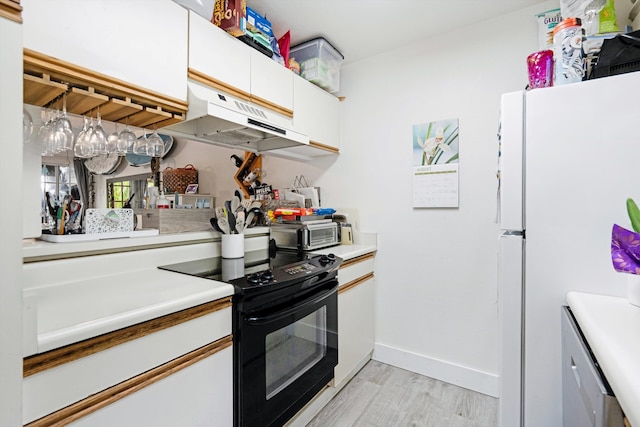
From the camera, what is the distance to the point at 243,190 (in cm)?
271

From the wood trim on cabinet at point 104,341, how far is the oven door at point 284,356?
0.21m

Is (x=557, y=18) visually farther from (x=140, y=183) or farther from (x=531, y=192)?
(x=140, y=183)

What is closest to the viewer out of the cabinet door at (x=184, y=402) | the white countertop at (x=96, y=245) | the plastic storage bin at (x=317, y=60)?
the cabinet door at (x=184, y=402)

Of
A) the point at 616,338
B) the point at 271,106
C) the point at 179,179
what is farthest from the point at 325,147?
the point at 616,338

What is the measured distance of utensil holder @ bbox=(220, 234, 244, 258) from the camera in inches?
60.3

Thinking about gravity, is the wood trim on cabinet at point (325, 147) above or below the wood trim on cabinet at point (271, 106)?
below

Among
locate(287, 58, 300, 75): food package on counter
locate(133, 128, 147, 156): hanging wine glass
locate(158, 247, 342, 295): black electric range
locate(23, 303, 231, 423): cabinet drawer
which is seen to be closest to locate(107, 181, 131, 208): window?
locate(133, 128, 147, 156): hanging wine glass

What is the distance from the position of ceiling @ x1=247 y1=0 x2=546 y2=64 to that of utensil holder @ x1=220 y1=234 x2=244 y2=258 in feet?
4.31

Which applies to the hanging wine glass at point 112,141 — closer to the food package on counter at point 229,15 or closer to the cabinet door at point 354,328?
the food package on counter at point 229,15

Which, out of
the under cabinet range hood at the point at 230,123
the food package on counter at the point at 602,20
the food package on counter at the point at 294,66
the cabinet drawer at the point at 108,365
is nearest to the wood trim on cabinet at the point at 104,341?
the cabinet drawer at the point at 108,365

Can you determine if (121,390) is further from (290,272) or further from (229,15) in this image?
(229,15)

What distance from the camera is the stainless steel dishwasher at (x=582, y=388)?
1.89 ft

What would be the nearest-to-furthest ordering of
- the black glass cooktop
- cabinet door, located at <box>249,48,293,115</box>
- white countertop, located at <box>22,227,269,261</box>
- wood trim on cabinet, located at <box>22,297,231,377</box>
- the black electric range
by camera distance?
1. wood trim on cabinet, located at <box>22,297,231,377</box>
2. white countertop, located at <box>22,227,269,261</box>
3. the black electric range
4. the black glass cooktop
5. cabinet door, located at <box>249,48,293,115</box>

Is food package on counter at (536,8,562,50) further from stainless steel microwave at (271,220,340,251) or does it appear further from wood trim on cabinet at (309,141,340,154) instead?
stainless steel microwave at (271,220,340,251)
